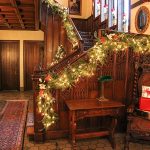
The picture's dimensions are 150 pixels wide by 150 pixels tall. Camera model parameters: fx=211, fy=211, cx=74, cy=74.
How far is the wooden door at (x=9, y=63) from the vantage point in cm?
919

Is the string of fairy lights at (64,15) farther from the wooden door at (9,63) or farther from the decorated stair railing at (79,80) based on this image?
the wooden door at (9,63)

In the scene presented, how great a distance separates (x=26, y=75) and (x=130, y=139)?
6475 millimetres

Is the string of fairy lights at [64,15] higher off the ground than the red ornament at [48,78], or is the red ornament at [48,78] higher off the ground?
the string of fairy lights at [64,15]

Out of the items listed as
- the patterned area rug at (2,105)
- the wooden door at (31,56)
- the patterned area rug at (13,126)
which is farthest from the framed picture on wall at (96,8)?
the patterned area rug at (2,105)

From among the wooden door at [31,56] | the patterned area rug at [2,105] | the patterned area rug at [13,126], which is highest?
the wooden door at [31,56]

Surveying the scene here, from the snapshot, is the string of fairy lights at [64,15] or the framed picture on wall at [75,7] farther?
the framed picture on wall at [75,7]

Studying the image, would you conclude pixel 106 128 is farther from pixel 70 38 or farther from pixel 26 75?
pixel 26 75

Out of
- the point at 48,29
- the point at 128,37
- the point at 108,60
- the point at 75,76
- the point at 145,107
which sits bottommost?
the point at 145,107

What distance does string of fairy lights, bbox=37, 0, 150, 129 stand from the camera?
388 cm

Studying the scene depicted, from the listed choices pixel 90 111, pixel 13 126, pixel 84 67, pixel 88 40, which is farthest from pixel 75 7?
pixel 90 111

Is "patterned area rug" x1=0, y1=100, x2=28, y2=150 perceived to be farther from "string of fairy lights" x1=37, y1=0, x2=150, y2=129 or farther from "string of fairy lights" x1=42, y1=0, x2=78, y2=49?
"string of fairy lights" x1=42, y1=0, x2=78, y2=49

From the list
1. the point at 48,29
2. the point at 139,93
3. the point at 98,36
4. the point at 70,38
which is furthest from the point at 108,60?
the point at 48,29

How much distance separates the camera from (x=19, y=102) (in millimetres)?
7074

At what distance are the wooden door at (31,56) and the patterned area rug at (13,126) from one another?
101 inches
